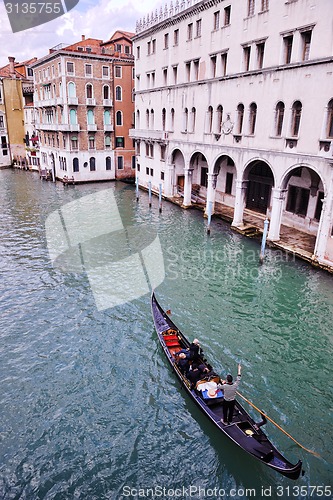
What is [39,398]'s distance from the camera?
32.5 feet

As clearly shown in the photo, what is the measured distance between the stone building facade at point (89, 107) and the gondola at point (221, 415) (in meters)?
31.2

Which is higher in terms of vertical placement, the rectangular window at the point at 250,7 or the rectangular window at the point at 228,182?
the rectangular window at the point at 250,7

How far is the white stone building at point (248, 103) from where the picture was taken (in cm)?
1673

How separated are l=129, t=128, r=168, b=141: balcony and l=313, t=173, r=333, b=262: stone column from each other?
56.2 feet

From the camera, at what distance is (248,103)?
2077 centimetres

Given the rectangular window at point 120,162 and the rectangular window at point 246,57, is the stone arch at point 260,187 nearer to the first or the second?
the rectangular window at point 246,57

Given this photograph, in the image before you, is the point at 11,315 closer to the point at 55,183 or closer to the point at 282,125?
the point at 282,125

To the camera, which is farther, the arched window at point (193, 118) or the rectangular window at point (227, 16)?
the arched window at point (193, 118)

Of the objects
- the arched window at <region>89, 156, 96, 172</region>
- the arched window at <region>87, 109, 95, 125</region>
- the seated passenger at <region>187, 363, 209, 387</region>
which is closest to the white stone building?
the arched window at <region>87, 109, 95, 125</region>

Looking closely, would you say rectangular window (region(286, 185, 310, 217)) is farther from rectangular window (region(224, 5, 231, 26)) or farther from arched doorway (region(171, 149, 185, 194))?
arched doorway (region(171, 149, 185, 194))

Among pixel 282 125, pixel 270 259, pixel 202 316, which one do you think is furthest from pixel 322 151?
pixel 202 316

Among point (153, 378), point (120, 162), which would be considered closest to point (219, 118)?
point (153, 378)

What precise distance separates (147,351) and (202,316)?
2907 mm

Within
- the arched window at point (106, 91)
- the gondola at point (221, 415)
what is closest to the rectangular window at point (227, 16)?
the gondola at point (221, 415)
